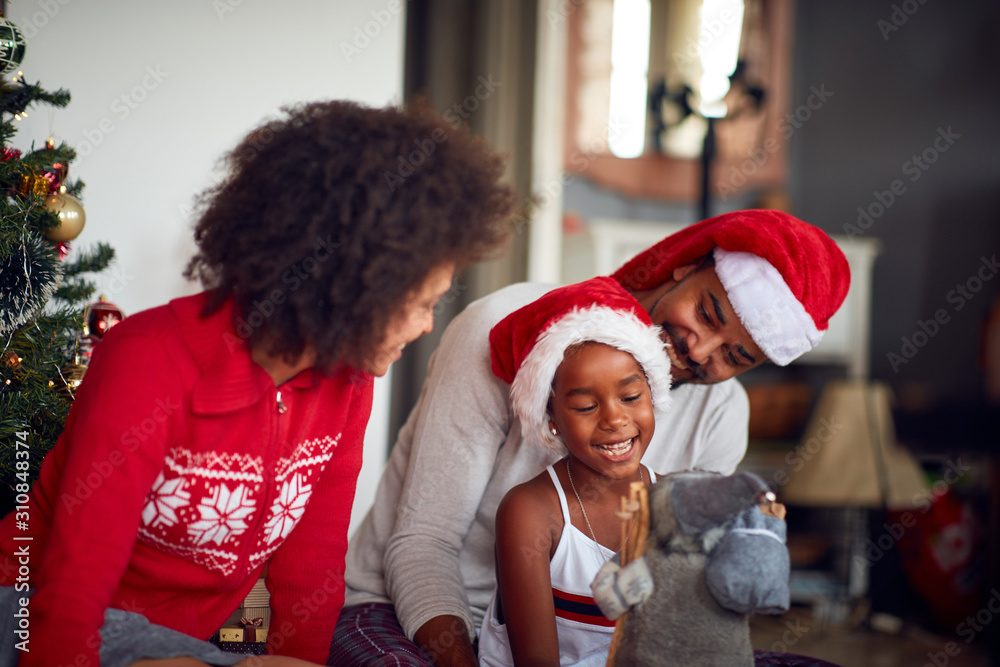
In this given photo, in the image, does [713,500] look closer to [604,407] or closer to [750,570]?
[750,570]

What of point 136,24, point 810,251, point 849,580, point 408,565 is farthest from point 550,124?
point 849,580

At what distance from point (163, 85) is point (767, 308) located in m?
1.56

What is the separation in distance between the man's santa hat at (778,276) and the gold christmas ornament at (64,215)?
119cm

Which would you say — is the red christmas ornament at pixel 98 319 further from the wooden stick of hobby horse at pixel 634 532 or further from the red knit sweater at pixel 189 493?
the wooden stick of hobby horse at pixel 634 532

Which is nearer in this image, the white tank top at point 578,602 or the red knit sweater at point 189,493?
the red knit sweater at point 189,493

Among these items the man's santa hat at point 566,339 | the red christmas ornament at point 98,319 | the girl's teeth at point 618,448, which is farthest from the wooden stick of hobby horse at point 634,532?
the red christmas ornament at point 98,319

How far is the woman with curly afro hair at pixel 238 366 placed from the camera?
0.93m

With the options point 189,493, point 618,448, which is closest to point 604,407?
point 618,448

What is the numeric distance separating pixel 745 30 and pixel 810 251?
2852 millimetres

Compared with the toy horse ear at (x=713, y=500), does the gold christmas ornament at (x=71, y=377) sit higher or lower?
higher

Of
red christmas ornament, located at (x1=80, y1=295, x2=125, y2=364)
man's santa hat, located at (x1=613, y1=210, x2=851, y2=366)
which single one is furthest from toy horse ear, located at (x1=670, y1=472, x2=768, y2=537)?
red christmas ornament, located at (x1=80, y1=295, x2=125, y2=364)

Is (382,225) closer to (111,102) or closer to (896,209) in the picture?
(111,102)

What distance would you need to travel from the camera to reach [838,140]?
403 centimetres

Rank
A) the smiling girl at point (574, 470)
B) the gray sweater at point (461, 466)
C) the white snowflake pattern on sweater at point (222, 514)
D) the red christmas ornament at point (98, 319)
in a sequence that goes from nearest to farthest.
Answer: the white snowflake pattern on sweater at point (222, 514)
the smiling girl at point (574, 470)
the gray sweater at point (461, 466)
the red christmas ornament at point (98, 319)
